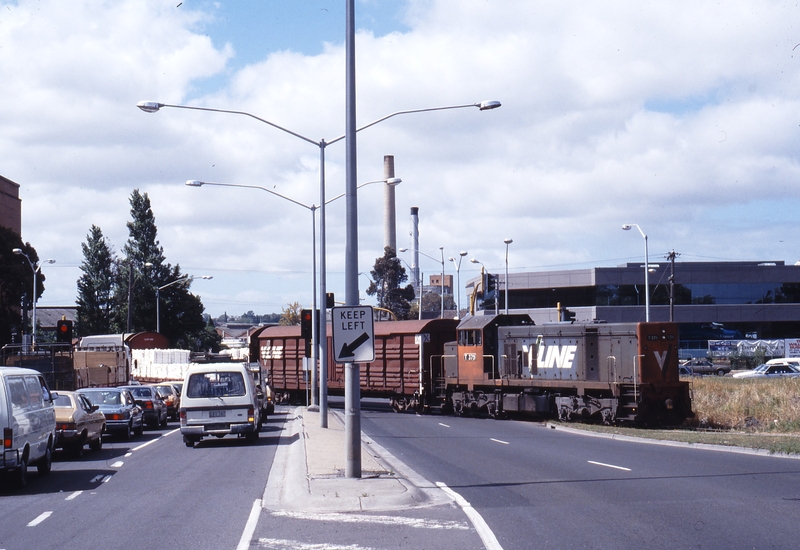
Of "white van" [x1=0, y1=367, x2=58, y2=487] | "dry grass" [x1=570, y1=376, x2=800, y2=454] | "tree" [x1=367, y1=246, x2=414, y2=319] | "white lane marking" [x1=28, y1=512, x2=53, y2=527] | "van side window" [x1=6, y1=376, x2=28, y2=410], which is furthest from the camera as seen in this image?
"tree" [x1=367, y1=246, x2=414, y2=319]

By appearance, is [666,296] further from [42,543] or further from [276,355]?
[42,543]

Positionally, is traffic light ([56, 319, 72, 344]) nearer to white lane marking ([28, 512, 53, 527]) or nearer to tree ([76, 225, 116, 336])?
white lane marking ([28, 512, 53, 527])

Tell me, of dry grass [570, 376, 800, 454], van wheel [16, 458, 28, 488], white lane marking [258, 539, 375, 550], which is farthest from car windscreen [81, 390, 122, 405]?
white lane marking [258, 539, 375, 550]

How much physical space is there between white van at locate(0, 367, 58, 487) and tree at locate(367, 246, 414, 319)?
246 feet

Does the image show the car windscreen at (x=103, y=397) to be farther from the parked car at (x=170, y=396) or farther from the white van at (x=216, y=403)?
the parked car at (x=170, y=396)

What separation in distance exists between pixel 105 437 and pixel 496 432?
1150 cm

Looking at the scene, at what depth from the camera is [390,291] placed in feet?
298

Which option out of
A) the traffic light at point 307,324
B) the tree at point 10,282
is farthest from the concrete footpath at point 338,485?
the tree at point 10,282

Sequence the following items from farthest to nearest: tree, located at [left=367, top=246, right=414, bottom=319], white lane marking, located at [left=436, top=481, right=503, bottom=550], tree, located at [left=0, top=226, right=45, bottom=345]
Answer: tree, located at [left=367, top=246, right=414, bottom=319] < tree, located at [left=0, top=226, right=45, bottom=345] < white lane marking, located at [left=436, top=481, right=503, bottom=550]

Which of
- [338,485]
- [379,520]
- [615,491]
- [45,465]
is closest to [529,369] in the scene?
[615,491]

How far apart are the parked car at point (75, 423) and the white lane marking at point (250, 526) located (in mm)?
7585

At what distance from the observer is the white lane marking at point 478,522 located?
8.73 metres

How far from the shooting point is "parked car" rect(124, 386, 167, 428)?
27.7 m

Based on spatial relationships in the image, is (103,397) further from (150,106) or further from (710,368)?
(710,368)
